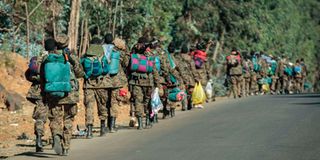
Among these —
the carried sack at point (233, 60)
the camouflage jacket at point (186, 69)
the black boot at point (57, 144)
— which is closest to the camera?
the black boot at point (57, 144)

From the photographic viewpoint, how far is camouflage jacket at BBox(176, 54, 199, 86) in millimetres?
20797

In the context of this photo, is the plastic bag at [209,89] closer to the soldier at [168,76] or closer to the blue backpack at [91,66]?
the soldier at [168,76]

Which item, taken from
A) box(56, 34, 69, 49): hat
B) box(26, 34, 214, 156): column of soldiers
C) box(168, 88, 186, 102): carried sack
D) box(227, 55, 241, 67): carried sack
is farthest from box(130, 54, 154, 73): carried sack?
box(227, 55, 241, 67): carried sack

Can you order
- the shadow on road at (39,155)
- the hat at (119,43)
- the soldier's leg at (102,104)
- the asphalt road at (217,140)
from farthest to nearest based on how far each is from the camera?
the hat at (119,43) < the soldier's leg at (102,104) < the shadow on road at (39,155) < the asphalt road at (217,140)

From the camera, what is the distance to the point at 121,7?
3198 centimetres

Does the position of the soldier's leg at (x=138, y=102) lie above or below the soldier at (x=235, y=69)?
below

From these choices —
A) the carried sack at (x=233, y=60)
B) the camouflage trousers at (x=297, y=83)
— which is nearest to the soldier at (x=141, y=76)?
the carried sack at (x=233, y=60)

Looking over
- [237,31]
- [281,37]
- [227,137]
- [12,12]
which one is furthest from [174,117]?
[281,37]

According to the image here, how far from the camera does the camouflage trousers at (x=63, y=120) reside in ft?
38.9

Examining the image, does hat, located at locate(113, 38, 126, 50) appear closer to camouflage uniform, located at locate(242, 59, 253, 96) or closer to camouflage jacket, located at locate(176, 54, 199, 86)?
camouflage jacket, located at locate(176, 54, 199, 86)

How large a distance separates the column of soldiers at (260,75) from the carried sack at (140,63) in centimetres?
1340

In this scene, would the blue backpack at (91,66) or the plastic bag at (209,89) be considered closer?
the blue backpack at (91,66)

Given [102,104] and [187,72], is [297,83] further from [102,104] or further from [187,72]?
[102,104]

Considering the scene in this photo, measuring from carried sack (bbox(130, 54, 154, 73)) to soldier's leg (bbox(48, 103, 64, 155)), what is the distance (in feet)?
13.3
